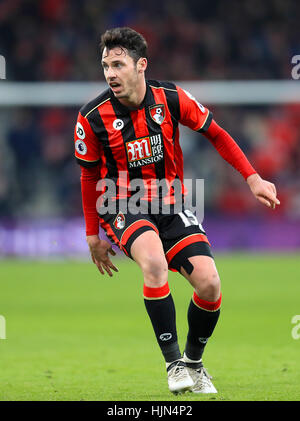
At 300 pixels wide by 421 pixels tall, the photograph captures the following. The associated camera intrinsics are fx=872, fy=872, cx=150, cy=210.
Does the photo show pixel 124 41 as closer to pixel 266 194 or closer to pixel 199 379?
pixel 266 194

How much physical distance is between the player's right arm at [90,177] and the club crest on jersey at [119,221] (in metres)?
0.27

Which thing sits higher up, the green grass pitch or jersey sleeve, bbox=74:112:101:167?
jersey sleeve, bbox=74:112:101:167

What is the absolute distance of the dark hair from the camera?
5168 mm

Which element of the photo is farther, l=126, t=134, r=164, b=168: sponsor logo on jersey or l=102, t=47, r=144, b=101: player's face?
l=126, t=134, r=164, b=168: sponsor logo on jersey

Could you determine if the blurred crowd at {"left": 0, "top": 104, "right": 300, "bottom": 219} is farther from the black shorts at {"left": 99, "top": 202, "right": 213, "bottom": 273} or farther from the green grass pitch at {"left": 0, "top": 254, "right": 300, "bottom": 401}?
the black shorts at {"left": 99, "top": 202, "right": 213, "bottom": 273}

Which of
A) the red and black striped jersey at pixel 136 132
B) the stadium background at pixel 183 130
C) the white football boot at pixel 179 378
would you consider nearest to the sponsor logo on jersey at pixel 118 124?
the red and black striped jersey at pixel 136 132

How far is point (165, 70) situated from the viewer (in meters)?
18.0

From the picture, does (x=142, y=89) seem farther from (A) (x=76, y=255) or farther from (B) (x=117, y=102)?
(A) (x=76, y=255)

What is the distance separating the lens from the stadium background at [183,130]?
52.2ft

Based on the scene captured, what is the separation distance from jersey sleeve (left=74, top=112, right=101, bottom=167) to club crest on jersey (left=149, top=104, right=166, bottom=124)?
0.37 metres

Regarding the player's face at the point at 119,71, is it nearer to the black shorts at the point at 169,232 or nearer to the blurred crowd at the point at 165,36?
the black shorts at the point at 169,232

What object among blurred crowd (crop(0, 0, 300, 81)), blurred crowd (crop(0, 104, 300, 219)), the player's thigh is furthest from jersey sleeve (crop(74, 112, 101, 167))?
blurred crowd (crop(0, 0, 300, 81))

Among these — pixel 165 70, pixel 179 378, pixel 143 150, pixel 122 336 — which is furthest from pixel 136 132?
pixel 165 70
